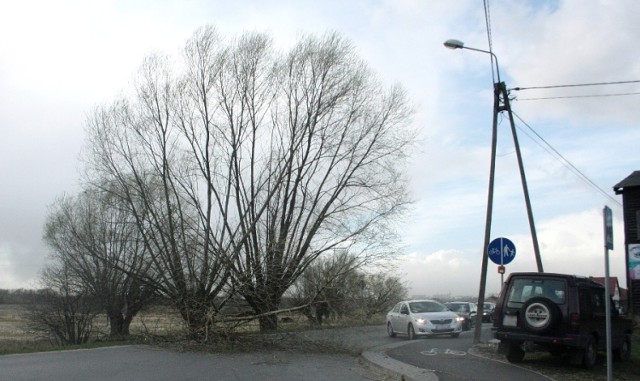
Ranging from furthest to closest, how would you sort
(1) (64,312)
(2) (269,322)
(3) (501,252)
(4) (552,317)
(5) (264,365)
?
(1) (64,312) → (2) (269,322) → (3) (501,252) → (5) (264,365) → (4) (552,317)

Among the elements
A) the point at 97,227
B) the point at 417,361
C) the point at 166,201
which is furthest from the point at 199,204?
the point at 97,227

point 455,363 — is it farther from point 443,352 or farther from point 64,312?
point 64,312

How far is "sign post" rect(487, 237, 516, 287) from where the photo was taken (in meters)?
15.9

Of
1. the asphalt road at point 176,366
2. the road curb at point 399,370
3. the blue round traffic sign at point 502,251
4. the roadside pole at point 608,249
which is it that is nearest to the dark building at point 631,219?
the blue round traffic sign at point 502,251

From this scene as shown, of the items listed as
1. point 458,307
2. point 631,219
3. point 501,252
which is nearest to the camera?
point 501,252

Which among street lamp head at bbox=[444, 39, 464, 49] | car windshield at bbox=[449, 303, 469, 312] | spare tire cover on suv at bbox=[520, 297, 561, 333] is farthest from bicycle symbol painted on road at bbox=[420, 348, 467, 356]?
car windshield at bbox=[449, 303, 469, 312]

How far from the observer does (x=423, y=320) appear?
2053cm

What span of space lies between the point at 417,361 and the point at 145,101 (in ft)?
51.4

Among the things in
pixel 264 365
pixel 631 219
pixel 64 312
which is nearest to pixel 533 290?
pixel 264 365

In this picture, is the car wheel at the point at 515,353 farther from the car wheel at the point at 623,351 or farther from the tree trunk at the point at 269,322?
the tree trunk at the point at 269,322

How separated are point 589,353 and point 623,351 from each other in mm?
2576

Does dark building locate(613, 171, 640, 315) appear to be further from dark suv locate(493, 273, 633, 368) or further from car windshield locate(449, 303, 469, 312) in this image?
dark suv locate(493, 273, 633, 368)

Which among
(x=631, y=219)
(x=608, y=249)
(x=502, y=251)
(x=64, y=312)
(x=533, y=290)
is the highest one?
(x=631, y=219)

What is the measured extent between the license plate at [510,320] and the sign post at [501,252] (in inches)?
151
